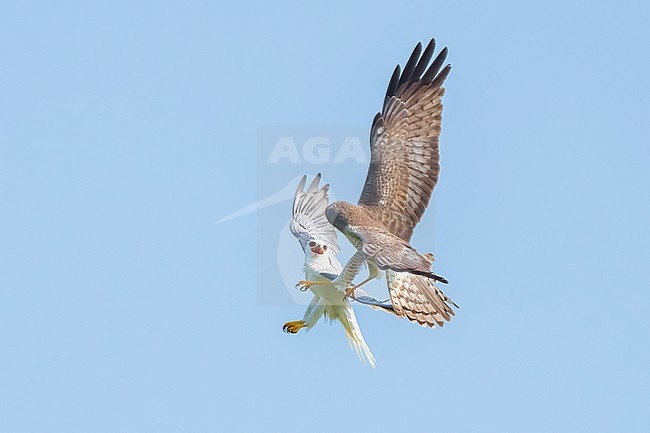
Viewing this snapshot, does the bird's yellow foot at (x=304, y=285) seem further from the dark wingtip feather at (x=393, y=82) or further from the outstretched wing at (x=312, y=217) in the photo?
the dark wingtip feather at (x=393, y=82)

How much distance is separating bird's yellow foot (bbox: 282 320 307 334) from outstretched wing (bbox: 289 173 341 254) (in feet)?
3.78

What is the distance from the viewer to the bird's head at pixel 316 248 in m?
15.8

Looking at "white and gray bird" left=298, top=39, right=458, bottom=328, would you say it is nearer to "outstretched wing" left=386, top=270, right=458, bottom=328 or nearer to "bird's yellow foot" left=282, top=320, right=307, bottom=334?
"outstretched wing" left=386, top=270, right=458, bottom=328

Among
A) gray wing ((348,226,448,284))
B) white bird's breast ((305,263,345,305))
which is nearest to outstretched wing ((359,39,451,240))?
white bird's breast ((305,263,345,305))

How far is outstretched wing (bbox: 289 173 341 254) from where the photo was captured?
54.5 feet

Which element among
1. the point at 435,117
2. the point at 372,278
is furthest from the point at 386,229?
the point at 435,117

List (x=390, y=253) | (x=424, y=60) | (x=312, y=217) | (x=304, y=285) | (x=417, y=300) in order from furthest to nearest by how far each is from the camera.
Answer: (x=312, y=217)
(x=424, y=60)
(x=304, y=285)
(x=417, y=300)
(x=390, y=253)

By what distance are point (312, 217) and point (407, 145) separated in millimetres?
1687

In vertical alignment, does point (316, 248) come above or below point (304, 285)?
above

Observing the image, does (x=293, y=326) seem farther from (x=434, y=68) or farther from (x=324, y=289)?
(x=434, y=68)

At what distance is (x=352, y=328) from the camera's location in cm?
1580

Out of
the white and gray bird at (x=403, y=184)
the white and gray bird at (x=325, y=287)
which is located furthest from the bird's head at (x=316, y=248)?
the white and gray bird at (x=403, y=184)

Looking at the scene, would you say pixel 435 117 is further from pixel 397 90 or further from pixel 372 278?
pixel 372 278

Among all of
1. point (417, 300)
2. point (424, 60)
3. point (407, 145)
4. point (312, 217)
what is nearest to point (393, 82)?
point (424, 60)
